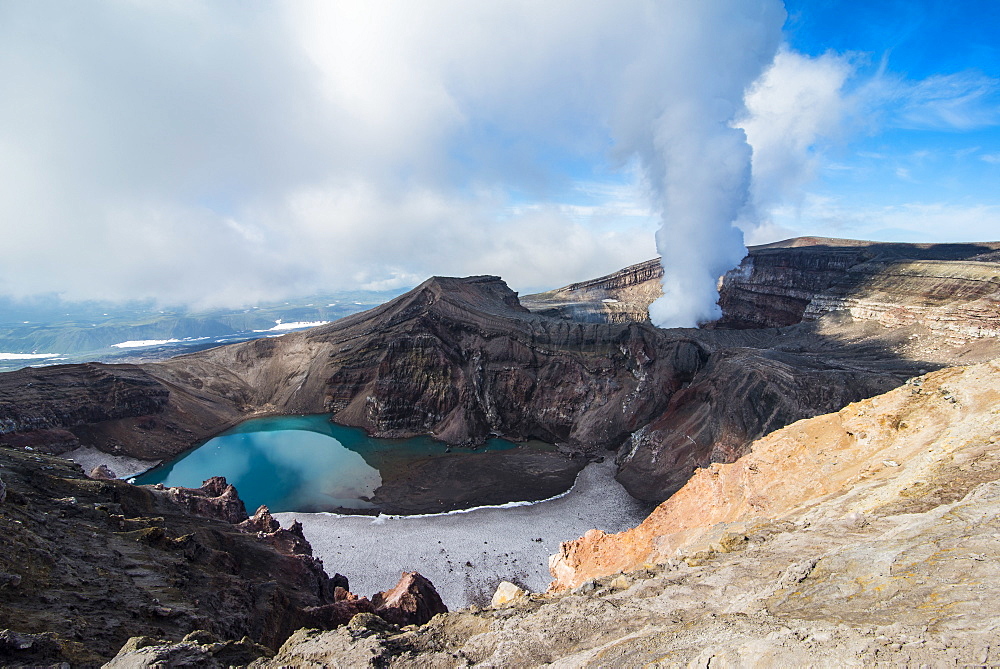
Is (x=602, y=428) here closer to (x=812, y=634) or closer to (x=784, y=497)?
(x=784, y=497)

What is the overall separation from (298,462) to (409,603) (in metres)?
27.3

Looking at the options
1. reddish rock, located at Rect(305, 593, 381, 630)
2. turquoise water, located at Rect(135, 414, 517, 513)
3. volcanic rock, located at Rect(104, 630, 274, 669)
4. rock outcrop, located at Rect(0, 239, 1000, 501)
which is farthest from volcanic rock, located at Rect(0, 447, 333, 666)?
rock outcrop, located at Rect(0, 239, 1000, 501)

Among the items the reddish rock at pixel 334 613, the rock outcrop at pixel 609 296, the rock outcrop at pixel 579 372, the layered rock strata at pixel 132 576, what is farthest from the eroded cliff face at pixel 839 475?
the rock outcrop at pixel 609 296

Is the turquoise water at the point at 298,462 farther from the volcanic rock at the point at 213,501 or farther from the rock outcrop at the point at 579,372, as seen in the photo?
the volcanic rock at the point at 213,501

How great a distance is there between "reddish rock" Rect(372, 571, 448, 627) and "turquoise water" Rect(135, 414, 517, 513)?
14.5 metres

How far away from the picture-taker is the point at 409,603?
1516 cm

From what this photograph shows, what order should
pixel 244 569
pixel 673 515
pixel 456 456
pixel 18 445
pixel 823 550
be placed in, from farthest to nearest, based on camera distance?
1. pixel 456 456
2. pixel 18 445
3. pixel 673 515
4. pixel 244 569
5. pixel 823 550

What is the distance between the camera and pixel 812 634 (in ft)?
15.0

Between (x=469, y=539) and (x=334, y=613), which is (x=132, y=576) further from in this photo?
(x=469, y=539)

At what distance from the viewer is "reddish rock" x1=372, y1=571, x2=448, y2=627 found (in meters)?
14.9

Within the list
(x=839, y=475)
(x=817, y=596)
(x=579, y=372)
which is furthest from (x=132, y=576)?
(x=579, y=372)

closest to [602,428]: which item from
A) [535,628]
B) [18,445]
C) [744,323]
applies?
[535,628]

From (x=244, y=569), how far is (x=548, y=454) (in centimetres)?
2568

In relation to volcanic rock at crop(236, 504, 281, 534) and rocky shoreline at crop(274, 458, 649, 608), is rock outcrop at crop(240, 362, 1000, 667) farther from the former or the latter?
volcanic rock at crop(236, 504, 281, 534)
